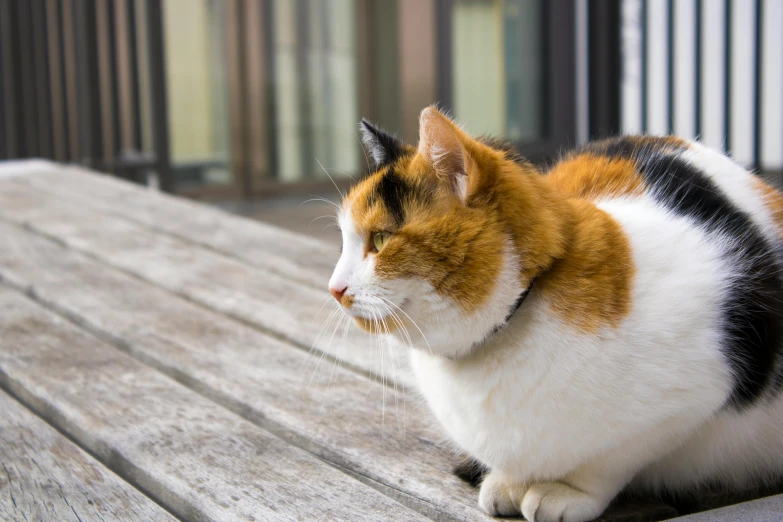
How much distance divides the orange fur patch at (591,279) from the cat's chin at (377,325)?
0.15 meters

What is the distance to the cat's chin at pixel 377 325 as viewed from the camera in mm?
882

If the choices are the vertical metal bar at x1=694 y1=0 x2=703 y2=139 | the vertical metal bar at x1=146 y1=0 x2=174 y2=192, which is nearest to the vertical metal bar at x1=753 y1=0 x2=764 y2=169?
the vertical metal bar at x1=694 y1=0 x2=703 y2=139

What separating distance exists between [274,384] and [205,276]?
690 millimetres

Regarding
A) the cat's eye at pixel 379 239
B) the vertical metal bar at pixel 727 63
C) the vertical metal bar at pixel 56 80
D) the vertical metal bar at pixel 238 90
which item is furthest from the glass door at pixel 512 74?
the cat's eye at pixel 379 239

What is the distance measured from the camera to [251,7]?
16.1 feet

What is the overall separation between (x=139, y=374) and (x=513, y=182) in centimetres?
80

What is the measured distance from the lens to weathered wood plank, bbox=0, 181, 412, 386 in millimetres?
1548

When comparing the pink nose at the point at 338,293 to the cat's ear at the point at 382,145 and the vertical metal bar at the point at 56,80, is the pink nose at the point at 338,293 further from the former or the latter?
the vertical metal bar at the point at 56,80

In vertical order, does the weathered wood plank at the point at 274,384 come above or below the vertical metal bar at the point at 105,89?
below

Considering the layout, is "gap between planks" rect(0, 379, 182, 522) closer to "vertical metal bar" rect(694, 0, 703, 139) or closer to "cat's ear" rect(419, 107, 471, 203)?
"cat's ear" rect(419, 107, 471, 203)

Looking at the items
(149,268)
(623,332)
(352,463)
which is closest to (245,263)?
(149,268)

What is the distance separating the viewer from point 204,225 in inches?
98.0

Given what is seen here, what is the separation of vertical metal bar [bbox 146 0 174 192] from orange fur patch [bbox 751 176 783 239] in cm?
328

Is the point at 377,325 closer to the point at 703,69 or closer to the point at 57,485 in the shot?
the point at 57,485
